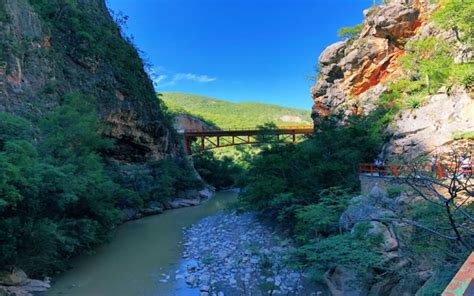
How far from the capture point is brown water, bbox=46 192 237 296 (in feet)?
25.4

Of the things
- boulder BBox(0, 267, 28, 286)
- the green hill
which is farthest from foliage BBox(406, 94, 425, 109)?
the green hill

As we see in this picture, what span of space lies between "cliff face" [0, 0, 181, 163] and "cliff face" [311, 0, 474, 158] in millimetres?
13238

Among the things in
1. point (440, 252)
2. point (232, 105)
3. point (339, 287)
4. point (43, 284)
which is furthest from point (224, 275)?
point (232, 105)

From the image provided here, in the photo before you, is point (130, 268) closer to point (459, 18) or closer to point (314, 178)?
point (314, 178)

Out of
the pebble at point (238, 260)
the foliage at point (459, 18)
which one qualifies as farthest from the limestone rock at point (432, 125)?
the pebble at point (238, 260)

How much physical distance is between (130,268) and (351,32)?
22017mm

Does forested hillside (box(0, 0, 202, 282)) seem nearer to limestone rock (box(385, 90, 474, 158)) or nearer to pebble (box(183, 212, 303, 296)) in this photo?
pebble (box(183, 212, 303, 296))

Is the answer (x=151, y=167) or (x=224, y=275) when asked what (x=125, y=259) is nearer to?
(x=224, y=275)

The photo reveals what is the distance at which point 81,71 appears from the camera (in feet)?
57.5

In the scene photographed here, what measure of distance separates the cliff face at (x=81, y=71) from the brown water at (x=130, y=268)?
6.10 meters

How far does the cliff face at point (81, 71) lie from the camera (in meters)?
12.5

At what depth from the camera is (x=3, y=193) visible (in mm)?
6363

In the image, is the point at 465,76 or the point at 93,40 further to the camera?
the point at 93,40

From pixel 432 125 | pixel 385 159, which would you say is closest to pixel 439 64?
pixel 432 125
